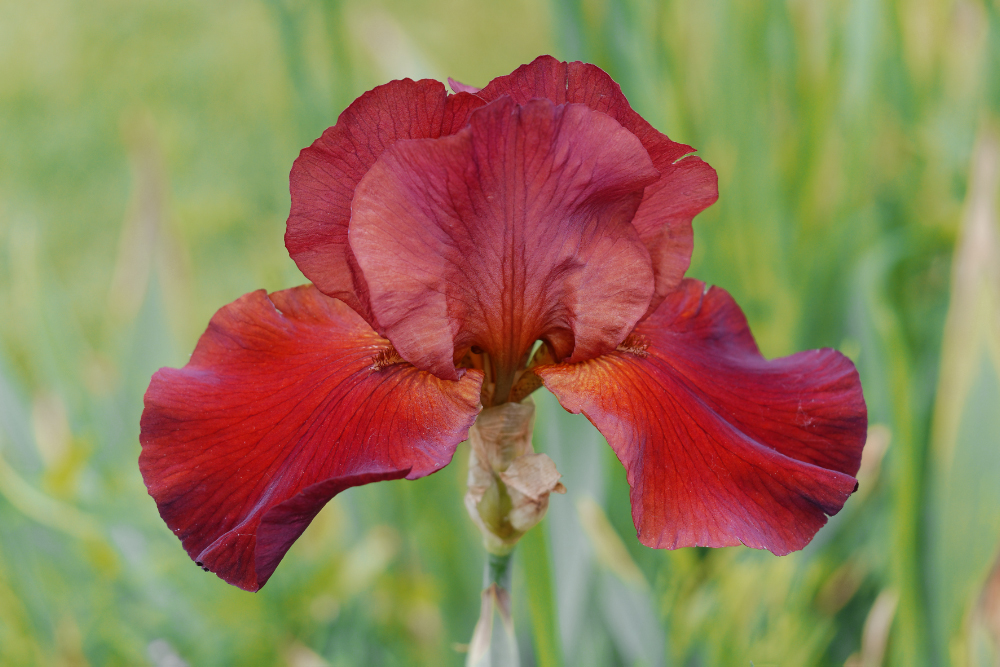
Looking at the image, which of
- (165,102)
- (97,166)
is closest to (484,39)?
(165,102)

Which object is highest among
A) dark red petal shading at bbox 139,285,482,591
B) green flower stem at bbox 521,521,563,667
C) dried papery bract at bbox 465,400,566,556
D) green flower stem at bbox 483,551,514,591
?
dark red petal shading at bbox 139,285,482,591

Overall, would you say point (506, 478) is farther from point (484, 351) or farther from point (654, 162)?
point (654, 162)

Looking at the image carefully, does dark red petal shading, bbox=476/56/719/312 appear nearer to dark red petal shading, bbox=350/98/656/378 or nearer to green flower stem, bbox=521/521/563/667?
dark red petal shading, bbox=350/98/656/378

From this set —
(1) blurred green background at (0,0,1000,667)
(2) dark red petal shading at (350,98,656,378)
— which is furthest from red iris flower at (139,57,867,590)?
(1) blurred green background at (0,0,1000,667)

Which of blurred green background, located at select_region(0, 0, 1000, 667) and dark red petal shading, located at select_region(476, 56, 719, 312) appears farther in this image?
blurred green background, located at select_region(0, 0, 1000, 667)

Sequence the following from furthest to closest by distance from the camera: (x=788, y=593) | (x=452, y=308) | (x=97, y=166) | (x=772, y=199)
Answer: (x=97, y=166) → (x=772, y=199) → (x=788, y=593) → (x=452, y=308)

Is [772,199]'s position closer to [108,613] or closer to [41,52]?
[108,613]

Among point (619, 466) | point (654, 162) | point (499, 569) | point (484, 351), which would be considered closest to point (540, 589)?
point (499, 569)
